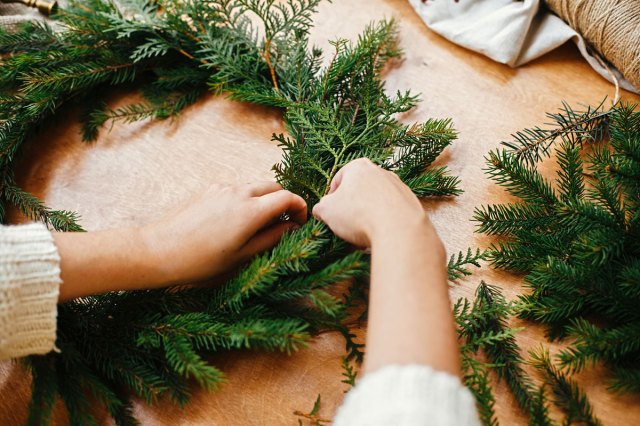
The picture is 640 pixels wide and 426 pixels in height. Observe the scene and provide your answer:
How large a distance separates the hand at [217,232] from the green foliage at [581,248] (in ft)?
1.19

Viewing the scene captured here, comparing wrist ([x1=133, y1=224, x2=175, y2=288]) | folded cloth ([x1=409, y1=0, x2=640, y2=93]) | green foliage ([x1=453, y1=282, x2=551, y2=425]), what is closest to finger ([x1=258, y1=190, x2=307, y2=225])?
wrist ([x1=133, y1=224, x2=175, y2=288])

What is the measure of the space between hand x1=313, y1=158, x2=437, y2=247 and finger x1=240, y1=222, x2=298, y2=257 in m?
0.06

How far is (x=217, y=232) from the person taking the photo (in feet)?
2.38

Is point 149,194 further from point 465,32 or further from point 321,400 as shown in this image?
point 465,32

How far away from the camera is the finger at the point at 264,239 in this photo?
0.76 m

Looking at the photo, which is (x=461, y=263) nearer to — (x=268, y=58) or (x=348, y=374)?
(x=348, y=374)

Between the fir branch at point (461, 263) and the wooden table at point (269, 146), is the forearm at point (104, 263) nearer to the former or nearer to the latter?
the wooden table at point (269, 146)

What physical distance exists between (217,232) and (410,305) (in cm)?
30

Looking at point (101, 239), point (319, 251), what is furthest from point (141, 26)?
point (319, 251)

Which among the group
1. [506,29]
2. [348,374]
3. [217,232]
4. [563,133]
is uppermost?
[506,29]

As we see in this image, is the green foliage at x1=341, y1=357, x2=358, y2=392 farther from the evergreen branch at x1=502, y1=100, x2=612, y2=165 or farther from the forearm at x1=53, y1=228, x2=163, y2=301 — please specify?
the evergreen branch at x1=502, y1=100, x2=612, y2=165

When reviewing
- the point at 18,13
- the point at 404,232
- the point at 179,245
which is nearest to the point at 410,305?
the point at 404,232

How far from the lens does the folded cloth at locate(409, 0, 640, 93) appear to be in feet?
3.39

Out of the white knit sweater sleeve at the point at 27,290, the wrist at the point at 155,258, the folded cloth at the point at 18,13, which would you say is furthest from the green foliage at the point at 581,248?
the folded cloth at the point at 18,13
